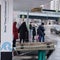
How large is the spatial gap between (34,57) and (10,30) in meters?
3.55

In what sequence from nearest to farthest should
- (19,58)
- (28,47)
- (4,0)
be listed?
(4,0) < (28,47) < (19,58)

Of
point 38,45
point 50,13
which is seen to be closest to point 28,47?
point 38,45

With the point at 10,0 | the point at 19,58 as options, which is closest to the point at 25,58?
the point at 19,58

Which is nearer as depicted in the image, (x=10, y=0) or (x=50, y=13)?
(x=10, y=0)

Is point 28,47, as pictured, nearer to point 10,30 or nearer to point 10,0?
point 10,30

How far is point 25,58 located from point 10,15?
368 centimetres

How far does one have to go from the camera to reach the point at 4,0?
8.16 metres

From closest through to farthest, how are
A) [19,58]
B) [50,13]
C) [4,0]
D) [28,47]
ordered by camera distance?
[4,0], [28,47], [19,58], [50,13]

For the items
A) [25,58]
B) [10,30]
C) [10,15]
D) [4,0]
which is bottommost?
[25,58]

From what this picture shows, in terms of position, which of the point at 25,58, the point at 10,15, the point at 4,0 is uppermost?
the point at 4,0

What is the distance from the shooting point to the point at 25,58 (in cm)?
1136

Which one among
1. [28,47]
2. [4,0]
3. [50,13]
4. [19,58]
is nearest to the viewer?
[4,0]

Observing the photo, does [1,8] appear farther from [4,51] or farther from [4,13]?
[4,51]

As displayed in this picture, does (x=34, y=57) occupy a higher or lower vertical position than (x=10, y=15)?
lower
